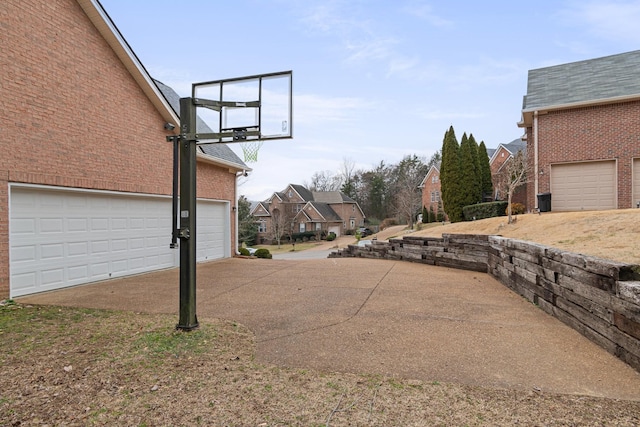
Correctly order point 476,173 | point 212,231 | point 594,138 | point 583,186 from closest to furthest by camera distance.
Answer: point 212,231 < point 594,138 < point 583,186 < point 476,173

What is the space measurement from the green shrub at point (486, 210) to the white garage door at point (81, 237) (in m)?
14.0

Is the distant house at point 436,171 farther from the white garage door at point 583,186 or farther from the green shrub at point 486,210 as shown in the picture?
the white garage door at point 583,186

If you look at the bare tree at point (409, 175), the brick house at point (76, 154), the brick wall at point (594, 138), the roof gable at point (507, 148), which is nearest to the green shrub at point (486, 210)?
the brick wall at point (594, 138)

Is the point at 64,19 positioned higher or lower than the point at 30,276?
higher

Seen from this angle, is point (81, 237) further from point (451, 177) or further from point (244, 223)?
point (244, 223)

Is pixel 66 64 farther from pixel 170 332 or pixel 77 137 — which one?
pixel 170 332

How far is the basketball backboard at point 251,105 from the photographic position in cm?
485

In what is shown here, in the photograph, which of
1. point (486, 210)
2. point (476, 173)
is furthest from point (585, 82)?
point (476, 173)

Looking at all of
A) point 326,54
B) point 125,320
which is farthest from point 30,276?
point 326,54

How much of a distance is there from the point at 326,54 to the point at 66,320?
10226mm

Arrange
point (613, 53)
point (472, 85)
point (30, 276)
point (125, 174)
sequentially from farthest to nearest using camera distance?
point (613, 53) → point (472, 85) → point (125, 174) → point (30, 276)

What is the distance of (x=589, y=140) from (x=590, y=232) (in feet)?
23.5

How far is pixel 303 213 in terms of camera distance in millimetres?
44781

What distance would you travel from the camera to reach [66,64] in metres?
7.38
